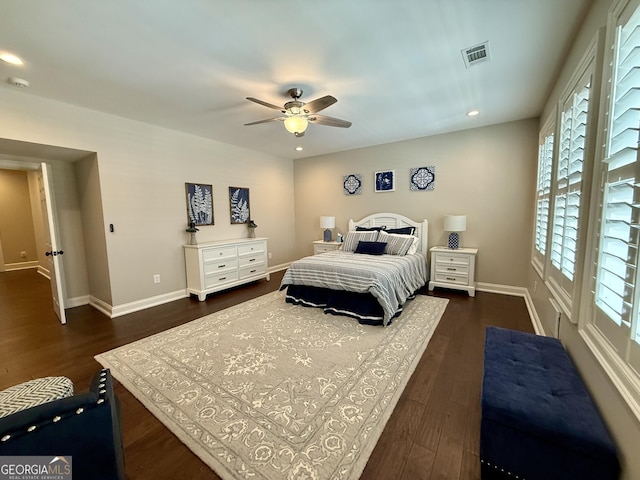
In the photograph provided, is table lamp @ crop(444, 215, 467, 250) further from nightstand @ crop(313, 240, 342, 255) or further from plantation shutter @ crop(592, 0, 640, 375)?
plantation shutter @ crop(592, 0, 640, 375)

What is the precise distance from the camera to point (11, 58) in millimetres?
2148

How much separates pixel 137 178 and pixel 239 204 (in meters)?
1.75

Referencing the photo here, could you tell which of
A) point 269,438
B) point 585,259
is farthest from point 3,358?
point 585,259

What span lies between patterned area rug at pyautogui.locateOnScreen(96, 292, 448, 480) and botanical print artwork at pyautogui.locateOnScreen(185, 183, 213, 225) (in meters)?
1.90

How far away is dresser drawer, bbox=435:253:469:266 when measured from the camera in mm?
4122

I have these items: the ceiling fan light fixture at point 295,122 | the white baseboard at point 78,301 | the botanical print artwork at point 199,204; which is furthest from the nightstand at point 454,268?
the white baseboard at point 78,301

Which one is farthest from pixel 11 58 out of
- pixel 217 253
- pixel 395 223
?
pixel 395 223

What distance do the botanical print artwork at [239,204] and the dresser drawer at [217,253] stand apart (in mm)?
772

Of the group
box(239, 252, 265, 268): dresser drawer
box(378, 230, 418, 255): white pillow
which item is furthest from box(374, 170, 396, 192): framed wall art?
box(239, 252, 265, 268): dresser drawer

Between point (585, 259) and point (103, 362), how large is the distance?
3.77 meters

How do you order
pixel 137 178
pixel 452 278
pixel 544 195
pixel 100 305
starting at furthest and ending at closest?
pixel 452 278 → pixel 100 305 → pixel 137 178 → pixel 544 195

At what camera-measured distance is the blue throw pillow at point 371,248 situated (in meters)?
4.29

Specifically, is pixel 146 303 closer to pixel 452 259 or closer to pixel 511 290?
pixel 452 259

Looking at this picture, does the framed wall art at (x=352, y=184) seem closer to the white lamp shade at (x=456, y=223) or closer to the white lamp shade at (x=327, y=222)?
the white lamp shade at (x=327, y=222)
